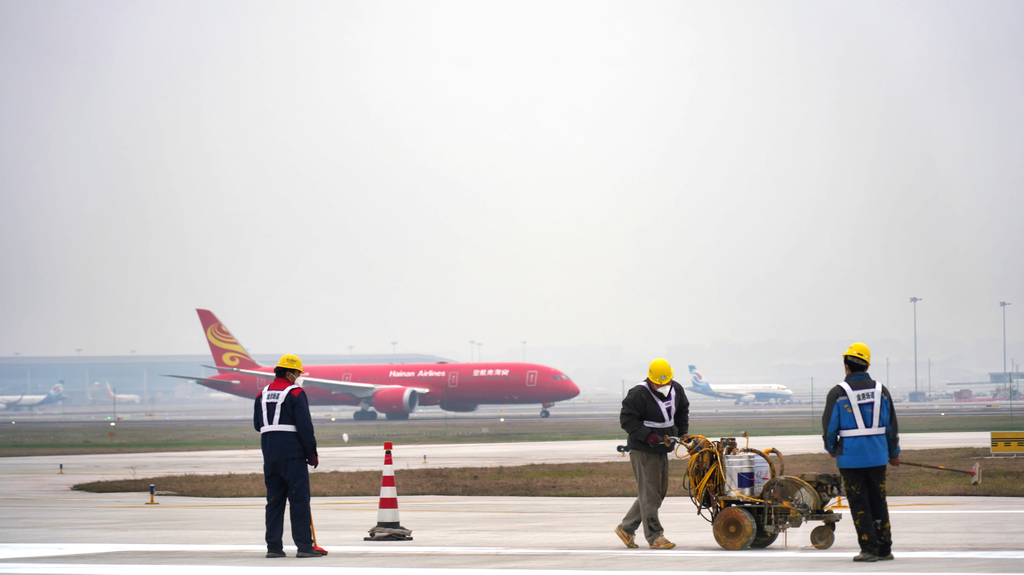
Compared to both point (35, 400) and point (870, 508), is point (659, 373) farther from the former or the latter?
point (35, 400)

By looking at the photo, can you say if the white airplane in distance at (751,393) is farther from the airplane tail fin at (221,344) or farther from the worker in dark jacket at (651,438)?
the worker in dark jacket at (651,438)

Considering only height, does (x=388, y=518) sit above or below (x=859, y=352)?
below

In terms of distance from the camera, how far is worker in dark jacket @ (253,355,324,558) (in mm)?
9156

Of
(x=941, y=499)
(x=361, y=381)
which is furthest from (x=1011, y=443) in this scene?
(x=361, y=381)

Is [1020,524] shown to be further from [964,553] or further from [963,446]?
[963,446]

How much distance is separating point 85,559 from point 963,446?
25.4 metres

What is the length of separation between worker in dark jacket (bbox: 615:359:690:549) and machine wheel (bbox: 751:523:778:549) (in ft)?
2.50

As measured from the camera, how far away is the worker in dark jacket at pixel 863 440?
26.7 feet

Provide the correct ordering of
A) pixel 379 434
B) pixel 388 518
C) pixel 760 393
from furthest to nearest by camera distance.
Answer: pixel 760 393, pixel 379 434, pixel 388 518

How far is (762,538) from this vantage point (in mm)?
8938

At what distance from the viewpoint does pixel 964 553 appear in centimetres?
809

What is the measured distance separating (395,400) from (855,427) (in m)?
49.7

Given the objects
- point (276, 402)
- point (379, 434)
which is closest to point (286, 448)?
point (276, 402)

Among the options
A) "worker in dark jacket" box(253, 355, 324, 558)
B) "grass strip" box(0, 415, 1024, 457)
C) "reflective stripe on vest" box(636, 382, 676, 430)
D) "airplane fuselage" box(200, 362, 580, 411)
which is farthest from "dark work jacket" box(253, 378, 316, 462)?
"airplane fuselage" box(200, 362, 580, 411)
